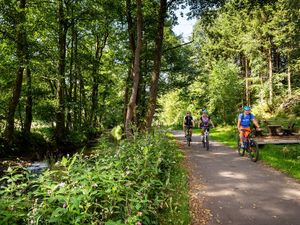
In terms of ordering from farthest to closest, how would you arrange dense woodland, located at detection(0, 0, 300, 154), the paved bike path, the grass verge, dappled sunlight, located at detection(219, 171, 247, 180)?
1. dense woodland, located at detection(0, 0, 300, 154)
2. the grass verge
3. dappled sunlight, located at detection(219, 171, 247, 180)
4. the paved bike path

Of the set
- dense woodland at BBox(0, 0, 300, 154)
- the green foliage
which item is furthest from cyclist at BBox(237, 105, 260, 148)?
the green foliage

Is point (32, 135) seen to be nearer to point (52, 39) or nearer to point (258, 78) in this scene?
point (52, 39)

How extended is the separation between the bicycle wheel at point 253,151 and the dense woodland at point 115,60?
4.56 metres

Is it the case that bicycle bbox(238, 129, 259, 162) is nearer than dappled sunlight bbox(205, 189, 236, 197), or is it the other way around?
dappled sunlight bbox(205, 189, 236, 197)

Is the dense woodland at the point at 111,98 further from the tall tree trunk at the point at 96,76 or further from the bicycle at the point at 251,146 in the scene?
the bicycle at the point at 251,146

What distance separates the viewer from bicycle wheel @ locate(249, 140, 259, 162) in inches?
404

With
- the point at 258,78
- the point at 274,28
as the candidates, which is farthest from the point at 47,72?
the point at 258,78

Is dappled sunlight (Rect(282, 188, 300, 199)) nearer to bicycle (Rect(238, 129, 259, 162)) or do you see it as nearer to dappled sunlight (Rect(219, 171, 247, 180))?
dappled sunlight (Rect(219, 171, 247, 180))

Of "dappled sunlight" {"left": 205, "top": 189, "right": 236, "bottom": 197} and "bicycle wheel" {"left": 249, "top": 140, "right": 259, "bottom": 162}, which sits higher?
"bicycle wheel" {"left": 249, "top": 140, "right": 259, "bottom": 162}

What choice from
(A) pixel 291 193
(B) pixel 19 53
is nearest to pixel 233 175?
(A) pixel 291 193

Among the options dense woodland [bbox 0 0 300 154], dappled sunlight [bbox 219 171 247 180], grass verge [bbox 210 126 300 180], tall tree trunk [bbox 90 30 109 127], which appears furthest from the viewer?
tall tree trunk [bbox 90 30 109 127]

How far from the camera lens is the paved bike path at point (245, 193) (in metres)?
5.31

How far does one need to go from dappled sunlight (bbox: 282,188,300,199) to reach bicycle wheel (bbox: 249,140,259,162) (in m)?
3.44

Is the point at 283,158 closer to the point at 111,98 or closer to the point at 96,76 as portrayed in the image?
the point at 96,76
